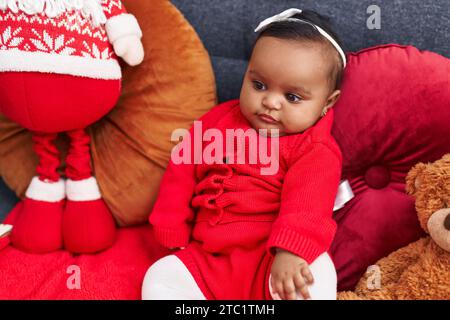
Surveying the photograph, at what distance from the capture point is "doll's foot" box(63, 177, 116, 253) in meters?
1.21

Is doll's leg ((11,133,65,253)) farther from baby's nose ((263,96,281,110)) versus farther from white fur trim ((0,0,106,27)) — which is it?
baby's nose ((263,96,281,110))

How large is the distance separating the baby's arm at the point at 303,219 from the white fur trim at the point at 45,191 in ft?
1.78

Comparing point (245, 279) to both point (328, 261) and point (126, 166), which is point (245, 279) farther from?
point (126, 166)

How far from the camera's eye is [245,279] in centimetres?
103

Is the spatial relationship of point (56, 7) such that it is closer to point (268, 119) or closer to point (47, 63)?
point (47, 63)

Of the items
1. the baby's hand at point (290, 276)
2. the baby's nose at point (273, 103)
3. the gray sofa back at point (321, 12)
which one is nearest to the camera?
the baby's hand at point (290, 276)

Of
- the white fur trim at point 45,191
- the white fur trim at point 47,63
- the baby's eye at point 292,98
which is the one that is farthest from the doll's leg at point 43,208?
the baby's eye at point 292,98

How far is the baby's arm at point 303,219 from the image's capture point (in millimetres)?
943

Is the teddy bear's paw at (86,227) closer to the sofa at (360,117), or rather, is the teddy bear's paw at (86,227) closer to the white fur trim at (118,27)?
the sofa at (360,117)

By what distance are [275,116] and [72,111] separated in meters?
0.43

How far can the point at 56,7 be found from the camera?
3.42ft

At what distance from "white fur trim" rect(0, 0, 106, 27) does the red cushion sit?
55cm

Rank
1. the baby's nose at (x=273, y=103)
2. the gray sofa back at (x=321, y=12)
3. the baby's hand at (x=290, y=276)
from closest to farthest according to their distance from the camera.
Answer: the baby's hand at (x=290, y=276) < the baby's nose at (x=273, y=103) < the gray sofa back at (x=321, y=12)
